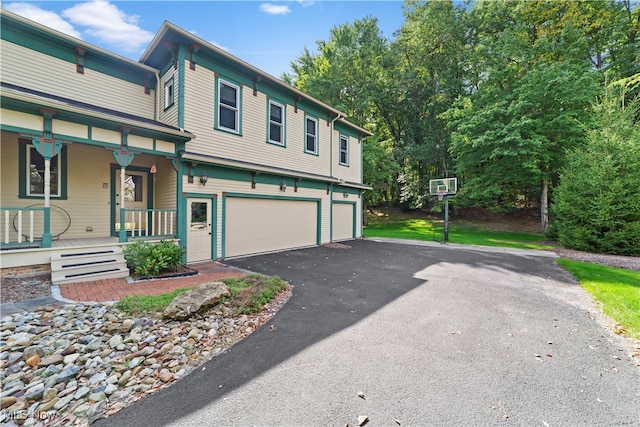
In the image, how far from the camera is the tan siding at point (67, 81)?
607 centimetres

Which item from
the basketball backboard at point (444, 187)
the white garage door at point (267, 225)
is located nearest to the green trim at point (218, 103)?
the white garage door at point (267, 225)

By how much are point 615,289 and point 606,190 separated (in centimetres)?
637

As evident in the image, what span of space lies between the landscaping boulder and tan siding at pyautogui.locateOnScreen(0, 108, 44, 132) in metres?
4.56

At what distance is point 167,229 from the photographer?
7.52 meters

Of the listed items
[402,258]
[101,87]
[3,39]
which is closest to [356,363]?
[402,258]

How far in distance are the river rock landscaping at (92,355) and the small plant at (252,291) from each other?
19cm

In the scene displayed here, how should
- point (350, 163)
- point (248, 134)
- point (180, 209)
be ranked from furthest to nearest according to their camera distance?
1. point (350, 163)
2. point (248, 134)
3. point (180, 209)

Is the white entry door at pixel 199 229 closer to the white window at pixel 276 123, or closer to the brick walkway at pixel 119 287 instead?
the brick walkway at pixel 119 287

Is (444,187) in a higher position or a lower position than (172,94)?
lower

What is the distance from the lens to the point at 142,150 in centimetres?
643

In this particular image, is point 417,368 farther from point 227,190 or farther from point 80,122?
point 80,122

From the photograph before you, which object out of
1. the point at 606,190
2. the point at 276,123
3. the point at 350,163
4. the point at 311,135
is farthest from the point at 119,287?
the point at 606,190

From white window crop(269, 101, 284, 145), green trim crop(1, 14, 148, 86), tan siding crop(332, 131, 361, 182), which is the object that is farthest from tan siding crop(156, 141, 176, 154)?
tan siding crop(332, 131, 361, 182)

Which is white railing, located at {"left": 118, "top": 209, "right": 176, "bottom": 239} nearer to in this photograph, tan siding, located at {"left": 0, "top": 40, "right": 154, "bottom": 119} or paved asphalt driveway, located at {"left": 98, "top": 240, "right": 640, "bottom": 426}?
tan siding, located at {"left": 0, "top": 40, "right": 154, "bottom": 119}
